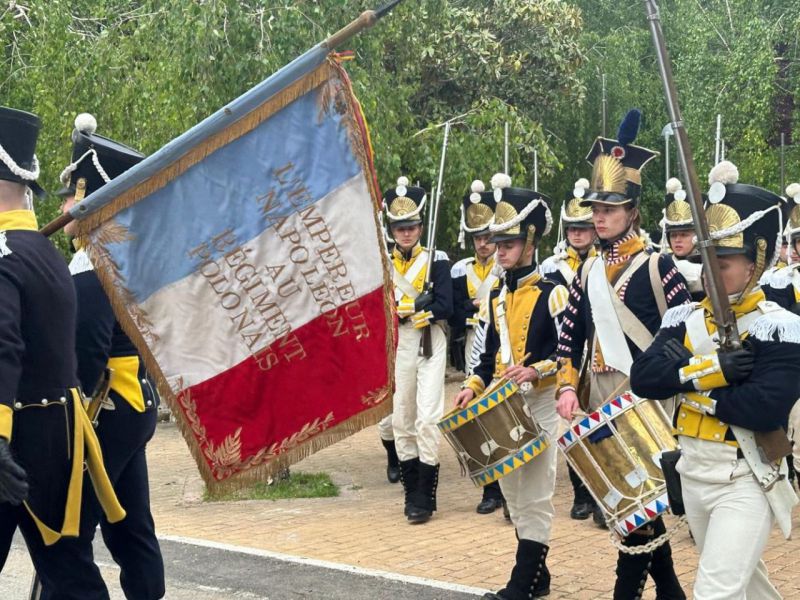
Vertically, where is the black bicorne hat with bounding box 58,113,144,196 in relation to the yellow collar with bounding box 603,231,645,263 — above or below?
above

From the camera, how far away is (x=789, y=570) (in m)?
6.96

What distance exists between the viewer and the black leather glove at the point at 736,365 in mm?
4539

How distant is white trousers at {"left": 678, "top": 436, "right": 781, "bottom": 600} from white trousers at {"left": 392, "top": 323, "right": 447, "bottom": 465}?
4386 mm

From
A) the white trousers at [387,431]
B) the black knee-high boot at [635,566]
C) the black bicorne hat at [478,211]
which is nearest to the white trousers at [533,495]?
the black knee-high boot at [635,566]

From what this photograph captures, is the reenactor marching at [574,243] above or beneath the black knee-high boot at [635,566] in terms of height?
above

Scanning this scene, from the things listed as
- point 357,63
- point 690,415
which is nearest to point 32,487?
point 690,415

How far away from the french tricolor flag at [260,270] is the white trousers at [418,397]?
4.25 m

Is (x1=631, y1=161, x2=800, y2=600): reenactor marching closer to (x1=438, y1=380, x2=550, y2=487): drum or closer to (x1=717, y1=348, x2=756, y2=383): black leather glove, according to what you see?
(x1=717, y1=348, x2=756, y2=383): black leather glove

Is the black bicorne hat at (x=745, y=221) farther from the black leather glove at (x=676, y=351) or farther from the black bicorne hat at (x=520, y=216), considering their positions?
the black bicorne hat at (x=520, y=216)

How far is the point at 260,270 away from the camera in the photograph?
15.9 feet

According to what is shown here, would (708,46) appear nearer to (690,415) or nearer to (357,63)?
(357,63)

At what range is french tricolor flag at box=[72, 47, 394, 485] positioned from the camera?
4.72m

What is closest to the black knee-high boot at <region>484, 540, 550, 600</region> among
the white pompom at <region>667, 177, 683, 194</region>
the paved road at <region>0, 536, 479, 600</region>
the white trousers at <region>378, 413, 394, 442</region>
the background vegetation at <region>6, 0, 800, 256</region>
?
the paved road at <region>0, 536, 479, 600</region>

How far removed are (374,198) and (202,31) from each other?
710cm
